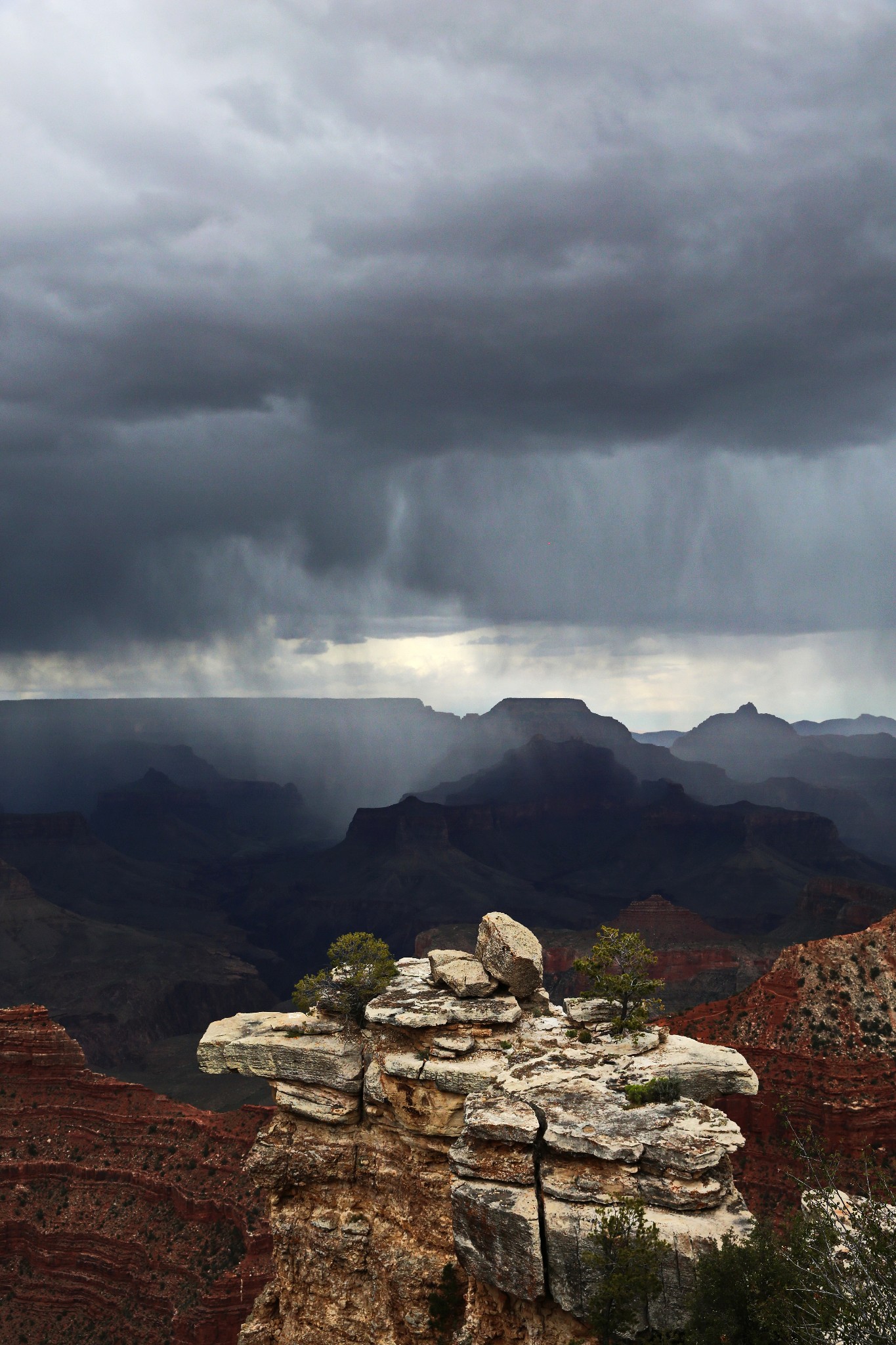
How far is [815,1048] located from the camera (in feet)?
207

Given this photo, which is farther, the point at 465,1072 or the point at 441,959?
the point at 441,959

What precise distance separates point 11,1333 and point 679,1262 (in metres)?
58.4

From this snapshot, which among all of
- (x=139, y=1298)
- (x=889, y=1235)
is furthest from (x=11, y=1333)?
(x=889, y=1235)

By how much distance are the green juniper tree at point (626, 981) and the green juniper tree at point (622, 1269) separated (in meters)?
10.5

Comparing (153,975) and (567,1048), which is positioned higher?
(567,1048)

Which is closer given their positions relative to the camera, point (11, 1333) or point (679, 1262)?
point (679, 1262)

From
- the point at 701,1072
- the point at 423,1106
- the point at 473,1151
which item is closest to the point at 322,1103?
the point at 423,1106

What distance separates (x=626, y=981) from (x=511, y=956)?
4.54 metres

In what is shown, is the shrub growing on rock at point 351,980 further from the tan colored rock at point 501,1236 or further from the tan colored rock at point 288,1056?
the tan colored rock at point 501,1236

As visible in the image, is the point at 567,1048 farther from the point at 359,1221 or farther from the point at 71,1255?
the point at 71,1255

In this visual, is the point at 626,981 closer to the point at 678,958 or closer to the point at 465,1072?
the point at 465,1072

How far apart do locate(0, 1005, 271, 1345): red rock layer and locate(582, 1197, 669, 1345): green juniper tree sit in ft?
141

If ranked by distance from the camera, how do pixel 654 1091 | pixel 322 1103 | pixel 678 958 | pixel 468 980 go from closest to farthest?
pixel 654 1091
pixel 322 1103
pixel 468 980
pixel 678 958

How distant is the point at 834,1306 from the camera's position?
1822 cm
